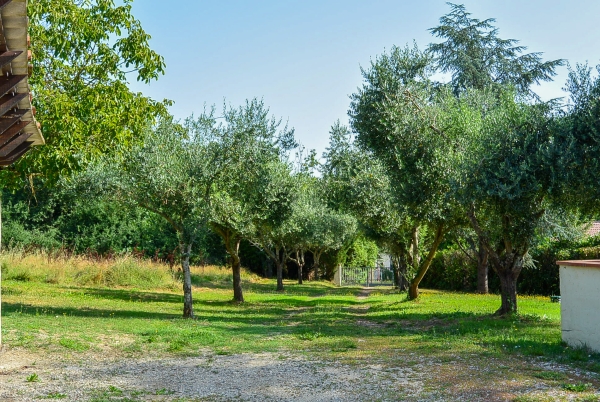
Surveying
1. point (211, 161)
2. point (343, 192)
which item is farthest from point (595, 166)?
point (343, 192)

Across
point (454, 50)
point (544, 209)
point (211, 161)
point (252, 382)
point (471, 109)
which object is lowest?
point (252, 382)

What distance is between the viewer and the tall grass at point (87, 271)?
84.8 feet

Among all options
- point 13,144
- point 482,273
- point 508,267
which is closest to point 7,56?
point 13,144

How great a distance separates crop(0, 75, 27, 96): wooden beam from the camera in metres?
6.92

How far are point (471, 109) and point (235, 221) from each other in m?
8.83

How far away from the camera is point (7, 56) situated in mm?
6434

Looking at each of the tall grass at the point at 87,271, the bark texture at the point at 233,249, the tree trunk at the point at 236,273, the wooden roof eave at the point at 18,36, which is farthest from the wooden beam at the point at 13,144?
Answer: the tall grass at the point at 87,271

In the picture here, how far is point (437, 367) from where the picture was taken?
9.60m

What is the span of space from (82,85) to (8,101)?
26.6ft

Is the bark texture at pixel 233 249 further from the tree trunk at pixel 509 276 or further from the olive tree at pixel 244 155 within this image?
the tree trunk at pixel 509 276

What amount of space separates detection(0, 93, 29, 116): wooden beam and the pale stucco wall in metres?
8.73

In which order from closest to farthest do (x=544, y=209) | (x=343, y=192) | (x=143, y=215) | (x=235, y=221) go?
(x=544, y=209) < (x=235, y=221) < (x=343, y=192) < (x=143, y=215)

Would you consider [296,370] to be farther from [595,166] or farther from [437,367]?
[595,166]

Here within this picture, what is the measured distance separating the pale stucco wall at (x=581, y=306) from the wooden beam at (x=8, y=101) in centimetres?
873
